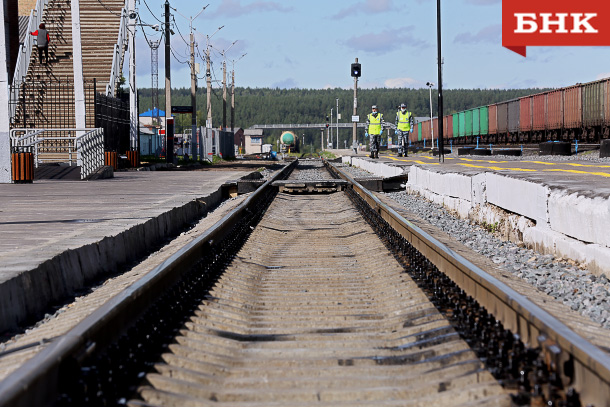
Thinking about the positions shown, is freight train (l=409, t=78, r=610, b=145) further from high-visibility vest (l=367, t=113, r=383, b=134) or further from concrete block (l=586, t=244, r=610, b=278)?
concrete block (l=586, t=244, r=610, b=278)

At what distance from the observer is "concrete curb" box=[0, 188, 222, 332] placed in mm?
6109

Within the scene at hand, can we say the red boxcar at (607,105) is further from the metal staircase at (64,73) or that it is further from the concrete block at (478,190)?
the concrete block at (478,190)

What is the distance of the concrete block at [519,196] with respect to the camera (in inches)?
359

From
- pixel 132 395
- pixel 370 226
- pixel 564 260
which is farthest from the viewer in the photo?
pixel 370 226

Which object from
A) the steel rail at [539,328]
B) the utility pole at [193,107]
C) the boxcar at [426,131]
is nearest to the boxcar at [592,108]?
the utility pole at [193,107]

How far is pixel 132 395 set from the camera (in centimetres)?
363

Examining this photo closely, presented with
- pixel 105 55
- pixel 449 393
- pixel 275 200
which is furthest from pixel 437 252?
pixel 105 55

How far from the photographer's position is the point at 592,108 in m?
40.7

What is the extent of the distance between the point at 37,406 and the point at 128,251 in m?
6.56

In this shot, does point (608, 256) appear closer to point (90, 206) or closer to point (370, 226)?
point (370, 226)

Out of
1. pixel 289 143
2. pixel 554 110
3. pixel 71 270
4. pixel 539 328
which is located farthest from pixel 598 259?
pixel 289 143

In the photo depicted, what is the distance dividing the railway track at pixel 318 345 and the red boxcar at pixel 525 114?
4588 cm

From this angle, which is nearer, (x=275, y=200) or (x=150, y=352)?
(x=150, y=352)

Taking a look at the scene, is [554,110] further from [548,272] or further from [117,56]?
[548,272]
